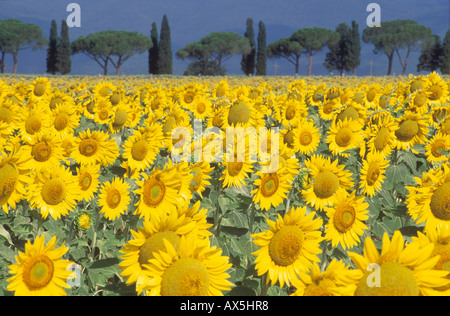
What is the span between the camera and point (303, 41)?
83.2 m

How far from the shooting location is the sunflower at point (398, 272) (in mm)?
1537

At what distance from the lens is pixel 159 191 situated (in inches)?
107

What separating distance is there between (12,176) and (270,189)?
2096mm

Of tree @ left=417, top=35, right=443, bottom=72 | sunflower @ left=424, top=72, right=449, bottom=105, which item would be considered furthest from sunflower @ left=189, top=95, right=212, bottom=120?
tree @ left=417, top=35, right=443, bottom=72

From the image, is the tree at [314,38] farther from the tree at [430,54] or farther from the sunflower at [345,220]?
the sunflower at [345,220]

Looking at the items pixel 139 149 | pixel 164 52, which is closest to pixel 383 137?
pixel 139 149

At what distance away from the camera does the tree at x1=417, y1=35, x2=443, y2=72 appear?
6950 centimetres

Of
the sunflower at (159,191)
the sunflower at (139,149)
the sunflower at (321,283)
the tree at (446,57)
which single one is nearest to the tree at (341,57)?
the tree at (446,57)

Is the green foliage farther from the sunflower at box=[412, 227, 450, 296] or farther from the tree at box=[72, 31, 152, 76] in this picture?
the sunflower at box=[412, 227, 450, 296]

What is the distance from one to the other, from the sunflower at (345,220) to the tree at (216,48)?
80.9m

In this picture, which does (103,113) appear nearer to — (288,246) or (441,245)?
(288,246)

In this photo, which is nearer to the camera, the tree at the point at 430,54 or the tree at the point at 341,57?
the tree at the point at 341,57

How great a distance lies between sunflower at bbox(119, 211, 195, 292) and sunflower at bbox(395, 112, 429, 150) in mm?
4339

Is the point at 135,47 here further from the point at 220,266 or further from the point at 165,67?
the point at 220,266
